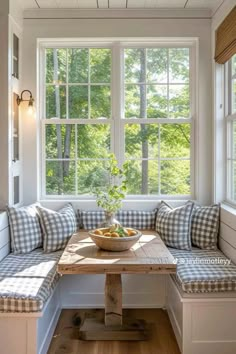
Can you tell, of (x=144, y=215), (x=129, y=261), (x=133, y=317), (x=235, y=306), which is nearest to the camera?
(x=129, y=261)

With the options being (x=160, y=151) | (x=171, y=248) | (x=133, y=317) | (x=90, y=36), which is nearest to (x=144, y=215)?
(x=171, y=248)

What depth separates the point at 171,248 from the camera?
117 inches

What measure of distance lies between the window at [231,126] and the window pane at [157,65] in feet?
1.95

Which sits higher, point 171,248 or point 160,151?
point 160,151

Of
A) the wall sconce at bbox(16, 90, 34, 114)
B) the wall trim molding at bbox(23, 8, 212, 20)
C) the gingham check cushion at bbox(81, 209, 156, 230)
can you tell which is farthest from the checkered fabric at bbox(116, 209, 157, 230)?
the wall trim molding at bbox(23, 8, 212, 20)

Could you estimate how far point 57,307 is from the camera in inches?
116

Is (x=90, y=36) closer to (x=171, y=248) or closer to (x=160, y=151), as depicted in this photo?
(x=160, y=151)

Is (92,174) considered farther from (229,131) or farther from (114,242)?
(229,131)

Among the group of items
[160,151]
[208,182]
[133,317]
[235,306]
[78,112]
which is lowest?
[133,317]

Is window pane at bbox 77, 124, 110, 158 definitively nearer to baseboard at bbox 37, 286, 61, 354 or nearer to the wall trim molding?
the wall trim molding

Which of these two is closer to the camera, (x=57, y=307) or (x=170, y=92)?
(x=57, y=307)

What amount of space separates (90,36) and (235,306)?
2604mm

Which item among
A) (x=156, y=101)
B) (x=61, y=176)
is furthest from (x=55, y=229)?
(x=156, y=101)

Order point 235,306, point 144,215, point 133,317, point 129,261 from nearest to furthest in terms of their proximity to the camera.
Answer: point 129,261 → point 235,306 → point 133,317 → point 144,215
